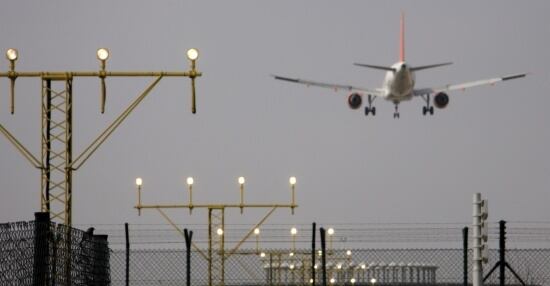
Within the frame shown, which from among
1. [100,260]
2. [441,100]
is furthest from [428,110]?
[100,260]

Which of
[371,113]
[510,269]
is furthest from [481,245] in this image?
[371,113]

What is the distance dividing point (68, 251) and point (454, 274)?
42.7 feet

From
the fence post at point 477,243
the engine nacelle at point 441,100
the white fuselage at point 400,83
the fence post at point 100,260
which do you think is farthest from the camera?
the engine nacelle at point 441,100

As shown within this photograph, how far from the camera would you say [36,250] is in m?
32.8

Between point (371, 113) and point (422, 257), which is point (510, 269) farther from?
point (371, 113)

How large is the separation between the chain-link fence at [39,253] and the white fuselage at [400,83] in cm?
8263

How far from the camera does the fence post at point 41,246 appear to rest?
32.8 metres

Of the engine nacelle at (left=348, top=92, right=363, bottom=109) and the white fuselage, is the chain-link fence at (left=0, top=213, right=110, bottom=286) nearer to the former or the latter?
the white fuselage

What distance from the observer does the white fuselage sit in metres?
122

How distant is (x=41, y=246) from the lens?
3303 cm

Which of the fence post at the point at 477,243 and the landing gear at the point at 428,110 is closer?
the fence post at the point at 477,243

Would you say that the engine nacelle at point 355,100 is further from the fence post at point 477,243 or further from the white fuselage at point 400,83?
the fence post at point 477,243

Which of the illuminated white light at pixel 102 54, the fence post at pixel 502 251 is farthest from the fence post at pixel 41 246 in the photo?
the fence post at pixel 502 251

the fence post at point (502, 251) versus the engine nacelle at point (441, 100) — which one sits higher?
the engine nacelle at point (441, 100)
